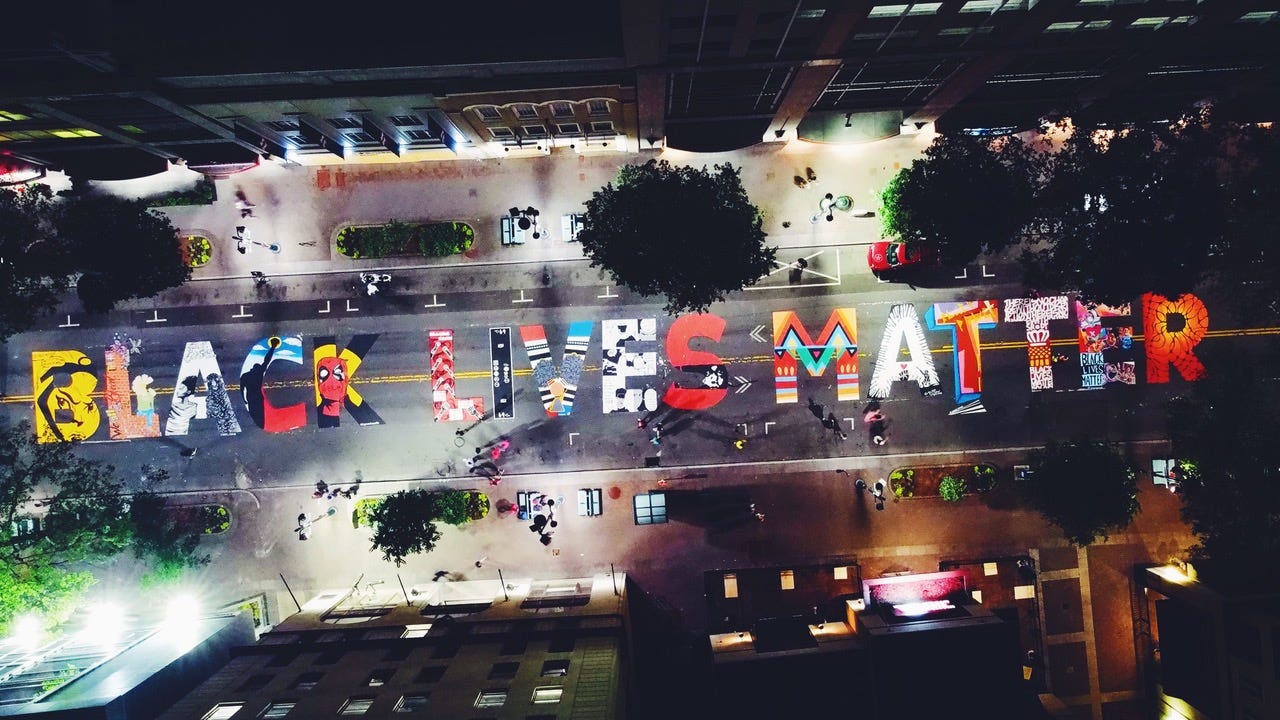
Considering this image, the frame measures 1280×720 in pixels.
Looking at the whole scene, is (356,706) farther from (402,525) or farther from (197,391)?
(197,391)

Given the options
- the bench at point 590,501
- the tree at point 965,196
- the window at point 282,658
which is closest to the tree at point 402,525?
the window at point 282,658

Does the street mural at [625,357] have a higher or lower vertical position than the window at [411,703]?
higher

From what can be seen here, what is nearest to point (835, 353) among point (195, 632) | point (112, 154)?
point (195, 632)

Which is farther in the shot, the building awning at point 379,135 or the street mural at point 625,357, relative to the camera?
the street mural at point 625,357

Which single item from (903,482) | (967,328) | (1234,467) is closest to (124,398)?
(903,482)

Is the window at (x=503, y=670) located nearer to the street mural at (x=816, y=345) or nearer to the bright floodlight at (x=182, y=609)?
the bright floodlight at (x=182, y=609)

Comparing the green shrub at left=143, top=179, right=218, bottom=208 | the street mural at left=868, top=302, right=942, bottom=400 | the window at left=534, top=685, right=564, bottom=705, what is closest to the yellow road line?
the street mural at left=868, top=302, right=942, bottom=400
